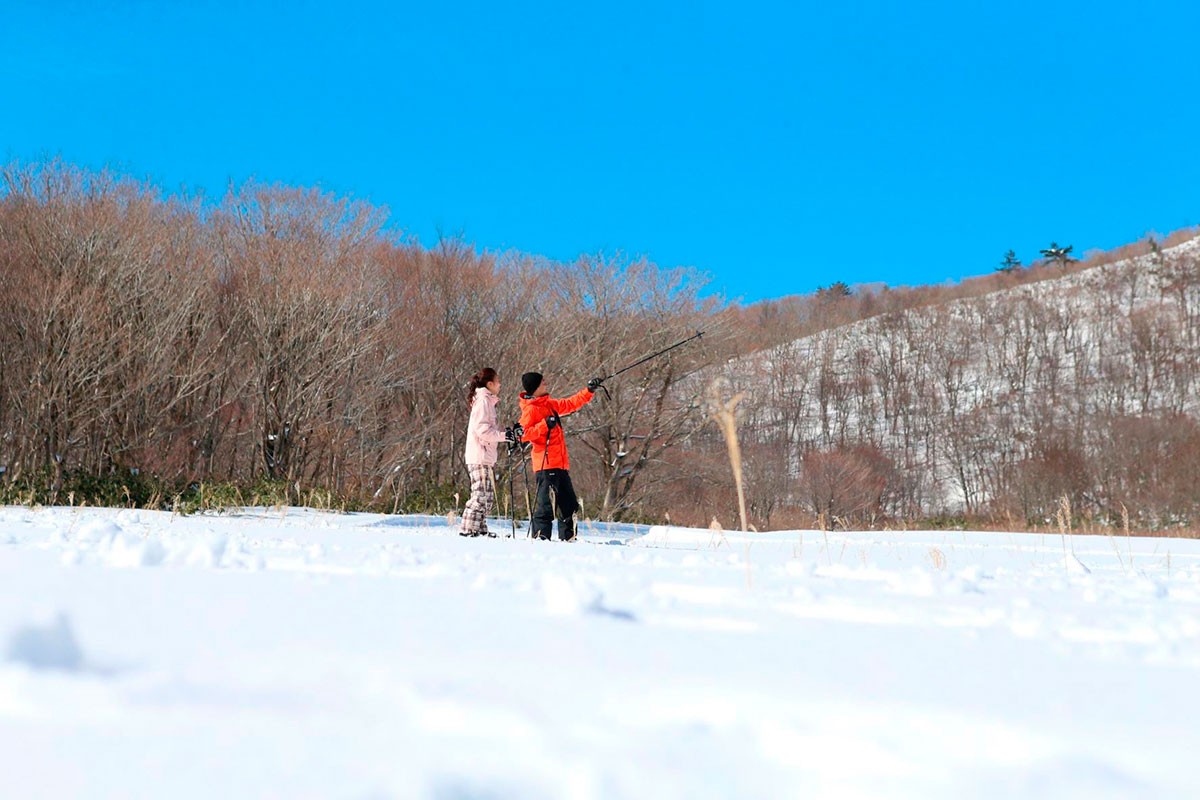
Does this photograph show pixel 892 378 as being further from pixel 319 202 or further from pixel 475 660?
pixel 475 660

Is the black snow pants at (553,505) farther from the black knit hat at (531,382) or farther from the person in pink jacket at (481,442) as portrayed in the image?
the black knit hat at (531,382)

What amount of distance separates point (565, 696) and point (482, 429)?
6.64 meters

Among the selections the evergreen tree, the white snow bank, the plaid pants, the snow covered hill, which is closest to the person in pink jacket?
the plaid pants

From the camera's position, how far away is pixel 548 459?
7.58m

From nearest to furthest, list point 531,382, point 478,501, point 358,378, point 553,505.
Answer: point 553,505
point 531,382
point 478,501
point 358,378

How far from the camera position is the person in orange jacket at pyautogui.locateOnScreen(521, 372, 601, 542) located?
743 centimetres

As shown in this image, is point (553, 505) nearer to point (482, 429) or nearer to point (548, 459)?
point (548, 459)

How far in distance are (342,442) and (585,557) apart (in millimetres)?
13878

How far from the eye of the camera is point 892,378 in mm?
54625

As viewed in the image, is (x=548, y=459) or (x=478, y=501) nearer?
(x=548, y=459)

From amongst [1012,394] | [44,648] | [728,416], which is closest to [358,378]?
[728,416]

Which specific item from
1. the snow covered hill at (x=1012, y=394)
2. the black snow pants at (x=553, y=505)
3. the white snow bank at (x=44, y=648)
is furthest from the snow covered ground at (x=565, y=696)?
the snow covered hill at (x=1012, y=394)

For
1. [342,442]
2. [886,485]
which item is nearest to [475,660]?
[342,442]

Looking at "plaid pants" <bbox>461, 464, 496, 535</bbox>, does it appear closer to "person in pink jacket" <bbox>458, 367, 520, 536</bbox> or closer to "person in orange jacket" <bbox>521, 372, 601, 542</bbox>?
"person in pink jacket" <bbox>458, 367, 520, 536</bbox>
